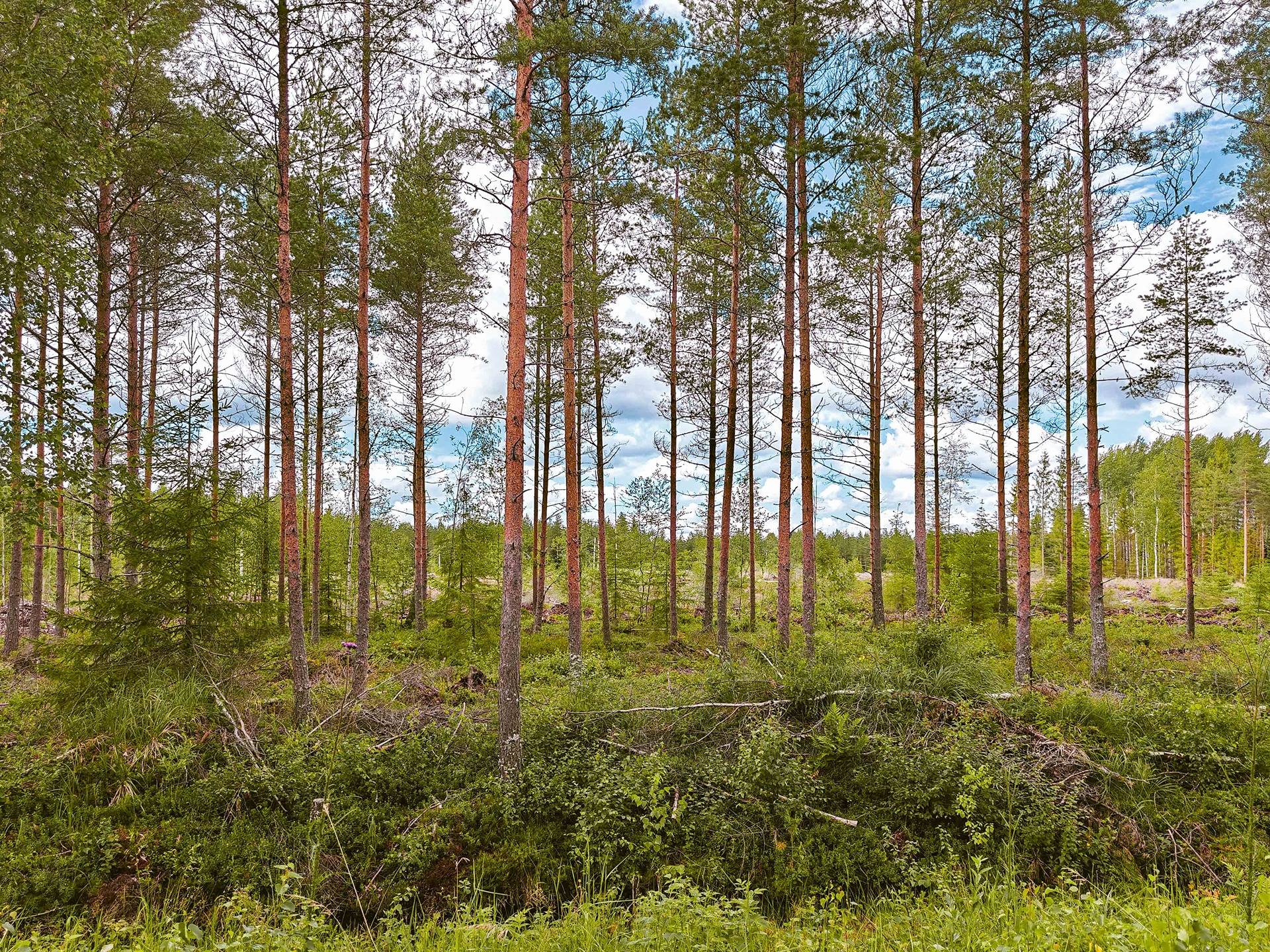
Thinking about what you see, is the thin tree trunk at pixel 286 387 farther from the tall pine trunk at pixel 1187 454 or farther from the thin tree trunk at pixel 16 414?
the tall pine trunk at pixel 1187 454

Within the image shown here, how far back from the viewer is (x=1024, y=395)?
33.4 feet

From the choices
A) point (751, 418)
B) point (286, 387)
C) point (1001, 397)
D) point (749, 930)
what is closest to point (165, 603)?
point (286, 387)

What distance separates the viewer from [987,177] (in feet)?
39.3

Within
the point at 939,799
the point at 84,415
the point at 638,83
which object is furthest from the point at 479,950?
the point at 638,83

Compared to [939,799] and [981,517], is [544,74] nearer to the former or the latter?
[939,799]

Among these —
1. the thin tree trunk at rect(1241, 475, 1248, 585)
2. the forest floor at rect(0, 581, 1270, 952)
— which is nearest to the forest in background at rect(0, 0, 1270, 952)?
the forest floor at rect(0, 581, 1270, 952)

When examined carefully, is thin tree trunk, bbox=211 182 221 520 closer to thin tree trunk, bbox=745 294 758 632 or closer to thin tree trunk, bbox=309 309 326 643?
thin tree trunk, bbox=309 309 326 643

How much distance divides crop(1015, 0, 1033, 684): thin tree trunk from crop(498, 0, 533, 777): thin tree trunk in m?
8.79

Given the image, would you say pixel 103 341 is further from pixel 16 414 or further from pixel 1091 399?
pixel 1091 399

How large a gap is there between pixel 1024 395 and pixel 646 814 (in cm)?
982

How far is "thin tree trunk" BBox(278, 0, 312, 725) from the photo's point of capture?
7.00 meters

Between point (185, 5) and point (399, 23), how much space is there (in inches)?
127

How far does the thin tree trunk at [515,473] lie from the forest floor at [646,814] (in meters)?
0.53

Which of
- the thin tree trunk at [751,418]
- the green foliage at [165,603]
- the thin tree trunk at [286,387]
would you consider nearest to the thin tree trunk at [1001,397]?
the thin tree trunk at [751,418]
